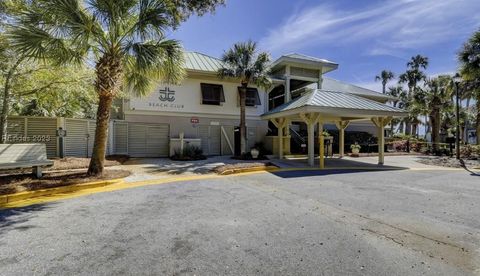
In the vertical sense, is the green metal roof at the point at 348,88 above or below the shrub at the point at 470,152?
above

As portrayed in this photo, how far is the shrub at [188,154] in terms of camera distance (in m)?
15.2

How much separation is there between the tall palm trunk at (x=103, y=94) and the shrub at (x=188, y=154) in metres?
6.15

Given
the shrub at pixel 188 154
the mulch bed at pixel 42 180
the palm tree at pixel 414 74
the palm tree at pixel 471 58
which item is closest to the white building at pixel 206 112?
the shrub at pixel 188 154

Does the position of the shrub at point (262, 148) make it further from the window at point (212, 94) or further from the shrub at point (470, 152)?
the shrub at point (470, 152)

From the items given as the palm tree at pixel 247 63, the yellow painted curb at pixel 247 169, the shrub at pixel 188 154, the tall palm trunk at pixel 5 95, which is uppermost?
the palm tree at pixel 247 63

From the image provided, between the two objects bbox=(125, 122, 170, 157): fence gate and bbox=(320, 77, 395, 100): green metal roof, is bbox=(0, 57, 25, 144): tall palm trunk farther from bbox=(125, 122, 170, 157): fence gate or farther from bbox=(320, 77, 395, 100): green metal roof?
bbox=(320, 77, 395, 100): green metal roof

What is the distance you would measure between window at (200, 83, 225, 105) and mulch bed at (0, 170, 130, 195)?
9108 mm

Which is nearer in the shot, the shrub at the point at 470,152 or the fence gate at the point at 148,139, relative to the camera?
the fence gate at the point at 148,139

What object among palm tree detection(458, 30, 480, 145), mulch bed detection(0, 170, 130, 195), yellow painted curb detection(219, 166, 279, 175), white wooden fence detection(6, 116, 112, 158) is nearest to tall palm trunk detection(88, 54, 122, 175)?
mulch bed detection(0, 170, 130, 195)

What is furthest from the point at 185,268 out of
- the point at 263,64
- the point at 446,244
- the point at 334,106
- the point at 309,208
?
the point at 263,64

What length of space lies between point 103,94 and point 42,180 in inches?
128

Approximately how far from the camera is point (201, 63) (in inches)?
739

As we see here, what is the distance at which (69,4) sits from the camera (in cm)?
777

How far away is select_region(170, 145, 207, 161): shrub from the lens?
50.0ft
